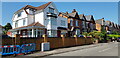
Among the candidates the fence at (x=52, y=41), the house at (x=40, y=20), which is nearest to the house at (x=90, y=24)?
the fence at (x=52, y=41)

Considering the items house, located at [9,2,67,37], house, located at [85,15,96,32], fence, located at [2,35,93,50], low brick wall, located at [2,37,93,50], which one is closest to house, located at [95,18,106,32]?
house, located at [85,15,96,32]

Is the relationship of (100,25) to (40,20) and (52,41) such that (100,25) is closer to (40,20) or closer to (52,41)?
(40,20)

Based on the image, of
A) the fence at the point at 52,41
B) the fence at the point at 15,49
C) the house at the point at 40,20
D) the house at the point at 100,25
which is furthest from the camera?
the house at the point at 100,25

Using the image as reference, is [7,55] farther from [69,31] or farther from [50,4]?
[69,31]

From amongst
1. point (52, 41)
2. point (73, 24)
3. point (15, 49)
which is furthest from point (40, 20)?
point (15, 49)

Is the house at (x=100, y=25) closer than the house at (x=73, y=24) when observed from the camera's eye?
No

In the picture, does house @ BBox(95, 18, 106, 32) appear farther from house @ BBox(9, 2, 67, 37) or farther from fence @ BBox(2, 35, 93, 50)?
fence @ BBox(2, 35, 93, 50)

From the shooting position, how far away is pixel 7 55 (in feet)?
39.3

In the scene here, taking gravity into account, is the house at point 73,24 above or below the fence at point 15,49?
above

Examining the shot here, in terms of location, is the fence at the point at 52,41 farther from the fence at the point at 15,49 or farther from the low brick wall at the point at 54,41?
the fence at the point at 15,49

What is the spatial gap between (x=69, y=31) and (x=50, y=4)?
10572 mm

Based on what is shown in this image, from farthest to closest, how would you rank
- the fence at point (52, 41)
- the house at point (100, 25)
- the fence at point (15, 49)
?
the house at point (100, 25)
the fence at point (52, 41)
the fence at point (15, 49)

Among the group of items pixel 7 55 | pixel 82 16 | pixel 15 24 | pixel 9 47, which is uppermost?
pixel 82 16

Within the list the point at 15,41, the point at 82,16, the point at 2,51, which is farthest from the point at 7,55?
the point at 82,16
